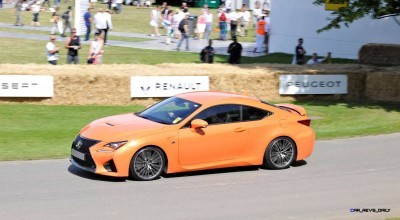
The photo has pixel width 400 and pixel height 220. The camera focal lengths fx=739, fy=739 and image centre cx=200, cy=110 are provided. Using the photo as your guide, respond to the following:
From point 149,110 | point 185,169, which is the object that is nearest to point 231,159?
point 185,169

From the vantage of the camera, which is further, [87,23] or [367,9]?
[87,23]

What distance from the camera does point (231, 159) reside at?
13.3m

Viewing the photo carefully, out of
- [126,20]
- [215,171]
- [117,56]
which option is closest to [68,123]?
[215,171]

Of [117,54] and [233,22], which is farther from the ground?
[233,22]

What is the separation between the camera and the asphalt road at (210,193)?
1038 cm

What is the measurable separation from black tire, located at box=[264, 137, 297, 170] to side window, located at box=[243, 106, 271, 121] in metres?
Result: 0.51

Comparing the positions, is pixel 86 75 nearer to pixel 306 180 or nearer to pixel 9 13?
pixel 306 180

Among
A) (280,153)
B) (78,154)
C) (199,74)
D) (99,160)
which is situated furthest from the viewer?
(199,74)

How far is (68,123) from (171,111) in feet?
19.0

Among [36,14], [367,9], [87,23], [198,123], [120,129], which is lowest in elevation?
[120,129]

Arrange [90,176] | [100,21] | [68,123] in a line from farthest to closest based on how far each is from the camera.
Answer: [100,21] → [68,123] → [90,176]

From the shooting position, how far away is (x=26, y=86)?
20.2 meters

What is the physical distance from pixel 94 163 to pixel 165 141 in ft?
4.07

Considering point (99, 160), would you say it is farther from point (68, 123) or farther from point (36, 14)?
point (36, 14)
